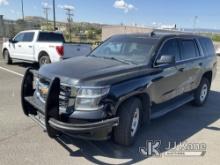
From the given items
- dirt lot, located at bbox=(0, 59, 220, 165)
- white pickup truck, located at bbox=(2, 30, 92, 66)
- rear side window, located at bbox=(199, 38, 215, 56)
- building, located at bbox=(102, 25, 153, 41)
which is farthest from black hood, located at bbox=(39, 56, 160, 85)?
building, located at bbox=(102, 25, 153, 41)

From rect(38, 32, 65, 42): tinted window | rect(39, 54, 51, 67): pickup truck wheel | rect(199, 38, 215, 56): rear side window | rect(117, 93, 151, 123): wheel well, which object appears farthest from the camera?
rect(38, 32, 65, 42): tinted window

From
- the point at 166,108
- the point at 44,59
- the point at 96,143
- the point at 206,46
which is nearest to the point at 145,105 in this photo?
the point at 166,108

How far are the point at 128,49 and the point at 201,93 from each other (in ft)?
9.61

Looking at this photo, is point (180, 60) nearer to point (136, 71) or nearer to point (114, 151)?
point (136, 71)

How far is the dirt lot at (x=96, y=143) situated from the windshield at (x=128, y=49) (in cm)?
144

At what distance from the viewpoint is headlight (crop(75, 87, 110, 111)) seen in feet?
12.4

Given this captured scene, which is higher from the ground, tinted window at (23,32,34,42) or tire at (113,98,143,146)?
tinted window at (23,32,34,42)

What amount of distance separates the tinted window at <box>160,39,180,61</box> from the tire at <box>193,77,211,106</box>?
1683mm

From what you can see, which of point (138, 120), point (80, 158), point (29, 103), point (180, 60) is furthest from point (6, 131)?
point (180, 60)

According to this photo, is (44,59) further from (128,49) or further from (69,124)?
(69,124)

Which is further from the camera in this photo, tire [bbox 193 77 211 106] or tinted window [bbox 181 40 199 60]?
tire [bbox 193 77 211 106]

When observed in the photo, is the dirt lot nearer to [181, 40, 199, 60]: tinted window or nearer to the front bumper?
the front bumper

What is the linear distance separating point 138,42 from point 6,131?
120 inches

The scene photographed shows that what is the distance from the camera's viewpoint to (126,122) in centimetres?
410
